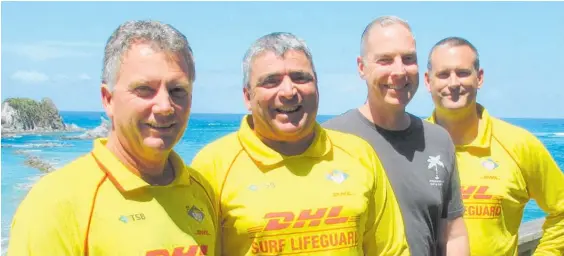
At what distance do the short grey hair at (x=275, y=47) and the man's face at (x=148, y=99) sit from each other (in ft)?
1.84

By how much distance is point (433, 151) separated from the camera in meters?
3.45

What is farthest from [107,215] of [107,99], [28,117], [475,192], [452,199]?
[28,117]

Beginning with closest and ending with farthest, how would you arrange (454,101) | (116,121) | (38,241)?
(38,241) → (116,121) → (454,101)

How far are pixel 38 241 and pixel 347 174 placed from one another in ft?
4.35

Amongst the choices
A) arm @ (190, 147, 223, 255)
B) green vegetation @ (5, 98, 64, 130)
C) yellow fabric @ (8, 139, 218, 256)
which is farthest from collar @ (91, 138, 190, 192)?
green vegetation @ (5, 98, 64, 130)

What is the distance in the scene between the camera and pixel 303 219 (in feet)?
9.00

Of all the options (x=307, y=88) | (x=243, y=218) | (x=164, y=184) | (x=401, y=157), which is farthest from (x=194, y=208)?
(x=401, y=157)

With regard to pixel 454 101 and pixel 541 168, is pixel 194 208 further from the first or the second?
pixel 541 168

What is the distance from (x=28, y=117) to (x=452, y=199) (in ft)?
223

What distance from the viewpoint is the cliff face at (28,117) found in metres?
62.5

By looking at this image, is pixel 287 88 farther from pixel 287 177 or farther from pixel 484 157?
pixel 484 157

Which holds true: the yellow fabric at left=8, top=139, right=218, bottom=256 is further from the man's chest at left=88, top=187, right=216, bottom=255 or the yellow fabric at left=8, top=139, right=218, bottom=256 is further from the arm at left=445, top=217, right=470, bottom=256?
the arm at left=445, top=217, right=470, bottom=256

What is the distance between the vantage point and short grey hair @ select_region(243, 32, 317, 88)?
9.07ft

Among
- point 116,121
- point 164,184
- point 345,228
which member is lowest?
point 345,228
